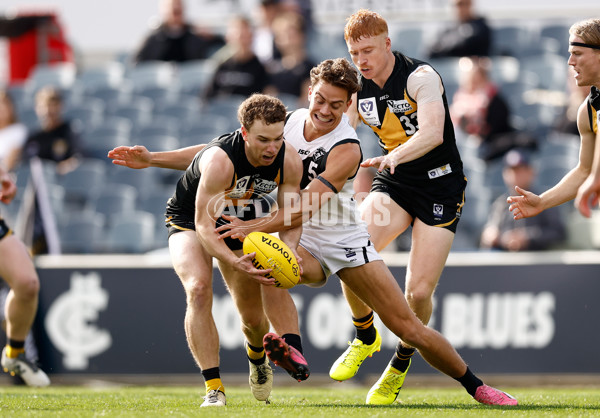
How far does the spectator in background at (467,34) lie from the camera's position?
12930 millimetres

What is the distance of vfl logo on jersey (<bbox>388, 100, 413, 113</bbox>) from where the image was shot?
6.70 m

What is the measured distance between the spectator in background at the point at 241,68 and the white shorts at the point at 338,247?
665 cm

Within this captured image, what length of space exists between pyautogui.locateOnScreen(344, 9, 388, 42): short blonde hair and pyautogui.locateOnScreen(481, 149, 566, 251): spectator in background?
4.25m

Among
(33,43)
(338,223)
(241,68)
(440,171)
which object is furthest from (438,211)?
(33,43)

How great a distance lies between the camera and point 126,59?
1628 centimetres

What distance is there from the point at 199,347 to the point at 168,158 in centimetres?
146

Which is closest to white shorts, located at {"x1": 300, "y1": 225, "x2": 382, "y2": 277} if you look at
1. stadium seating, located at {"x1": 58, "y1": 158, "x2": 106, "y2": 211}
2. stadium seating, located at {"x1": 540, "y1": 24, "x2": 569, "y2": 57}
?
stadium seating, located at {"x1": 58, "y1": 158, "x2": 106, "y2": 211}

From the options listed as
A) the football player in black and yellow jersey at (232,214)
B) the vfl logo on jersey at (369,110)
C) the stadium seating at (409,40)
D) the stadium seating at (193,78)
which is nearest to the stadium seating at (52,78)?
the stadium seating at (193,78)

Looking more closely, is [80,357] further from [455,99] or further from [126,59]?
[126,59]

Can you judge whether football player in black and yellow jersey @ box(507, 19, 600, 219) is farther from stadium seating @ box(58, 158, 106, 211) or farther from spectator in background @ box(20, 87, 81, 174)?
spectator in background @ box(20, 87, 81, 174)

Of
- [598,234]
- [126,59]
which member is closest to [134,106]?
[126,59]

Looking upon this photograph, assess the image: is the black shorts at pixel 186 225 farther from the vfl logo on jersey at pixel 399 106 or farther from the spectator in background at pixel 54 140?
the spectator in background at pixel 54 140

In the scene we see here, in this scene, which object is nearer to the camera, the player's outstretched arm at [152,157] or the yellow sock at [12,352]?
the player's outstretched arm at [152,157]

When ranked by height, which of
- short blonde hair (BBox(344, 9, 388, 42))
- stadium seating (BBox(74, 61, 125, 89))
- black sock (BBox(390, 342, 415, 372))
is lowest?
black sock (BBox(390, 342, 415, 372))
